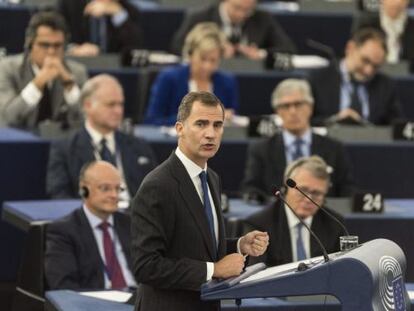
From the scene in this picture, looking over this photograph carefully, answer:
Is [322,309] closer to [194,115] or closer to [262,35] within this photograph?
[194,115]

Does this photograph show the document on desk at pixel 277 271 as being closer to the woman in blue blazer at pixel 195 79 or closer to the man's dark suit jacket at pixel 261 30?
the woman in blue blazer at pixel 195 79

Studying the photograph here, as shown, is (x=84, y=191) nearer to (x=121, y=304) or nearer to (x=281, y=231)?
(x=281, y=231)

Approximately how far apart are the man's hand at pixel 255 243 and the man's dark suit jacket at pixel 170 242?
9cm

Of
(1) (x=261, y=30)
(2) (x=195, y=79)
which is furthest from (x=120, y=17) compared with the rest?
(2) (x=195, y=79)

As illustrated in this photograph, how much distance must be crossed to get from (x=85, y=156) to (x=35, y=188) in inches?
17.3

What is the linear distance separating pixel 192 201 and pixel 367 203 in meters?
2.50

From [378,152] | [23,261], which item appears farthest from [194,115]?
[378,152]

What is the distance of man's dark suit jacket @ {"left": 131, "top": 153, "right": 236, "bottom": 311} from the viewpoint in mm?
4008

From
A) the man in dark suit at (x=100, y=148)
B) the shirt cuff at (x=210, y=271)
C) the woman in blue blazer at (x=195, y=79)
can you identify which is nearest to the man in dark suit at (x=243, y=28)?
the woman in blue blazer at (x=195, y=79)

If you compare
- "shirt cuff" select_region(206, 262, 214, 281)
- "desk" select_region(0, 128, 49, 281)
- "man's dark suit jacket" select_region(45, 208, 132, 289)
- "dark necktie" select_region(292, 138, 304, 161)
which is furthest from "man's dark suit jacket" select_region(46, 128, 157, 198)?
"shirt cuff" select_region(206, 262, 214, 281)

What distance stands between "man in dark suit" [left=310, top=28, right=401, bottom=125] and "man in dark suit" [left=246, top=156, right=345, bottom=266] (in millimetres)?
2716

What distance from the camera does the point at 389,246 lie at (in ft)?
13.9

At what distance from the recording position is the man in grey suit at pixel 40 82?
773cm

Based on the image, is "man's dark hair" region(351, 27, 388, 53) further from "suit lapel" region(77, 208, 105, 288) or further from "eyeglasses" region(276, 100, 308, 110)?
"suit lapel" region(77, 208, 105, 288)
